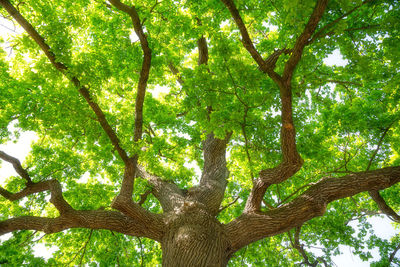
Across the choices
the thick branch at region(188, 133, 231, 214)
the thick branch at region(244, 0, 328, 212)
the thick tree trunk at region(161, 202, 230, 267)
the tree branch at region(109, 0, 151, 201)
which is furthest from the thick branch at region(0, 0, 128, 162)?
the thick branch at region(244, 0, 328, 212)

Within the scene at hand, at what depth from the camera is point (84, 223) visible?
16.3 feet

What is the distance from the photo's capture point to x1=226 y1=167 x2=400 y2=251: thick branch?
4574mm

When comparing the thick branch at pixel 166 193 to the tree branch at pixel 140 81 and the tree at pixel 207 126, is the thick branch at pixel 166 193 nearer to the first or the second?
the tree at pixel 207 126

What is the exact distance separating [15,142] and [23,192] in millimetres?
2770

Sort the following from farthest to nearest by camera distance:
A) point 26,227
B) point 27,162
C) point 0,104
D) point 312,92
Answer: point 312,92 → point 27,162 → point 0,104 → point 26,227

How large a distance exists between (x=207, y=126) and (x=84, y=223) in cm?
317

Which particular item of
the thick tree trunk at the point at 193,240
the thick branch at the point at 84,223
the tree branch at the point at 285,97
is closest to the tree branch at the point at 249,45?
the tree branch at the point at 285,97

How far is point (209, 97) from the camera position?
217 inches

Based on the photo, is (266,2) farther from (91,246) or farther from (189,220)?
(91,246)

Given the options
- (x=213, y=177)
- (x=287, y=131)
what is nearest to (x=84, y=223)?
(x=213, y=177)

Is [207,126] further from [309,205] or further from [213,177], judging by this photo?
[309,205]

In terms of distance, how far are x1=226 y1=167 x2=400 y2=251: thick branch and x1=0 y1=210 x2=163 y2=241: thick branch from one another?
169cm

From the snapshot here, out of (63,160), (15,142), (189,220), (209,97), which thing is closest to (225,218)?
(189,220)

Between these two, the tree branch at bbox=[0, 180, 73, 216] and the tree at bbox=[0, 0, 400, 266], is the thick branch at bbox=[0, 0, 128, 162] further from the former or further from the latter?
the tree branch at bbox=[0, 180, 73, 216]
